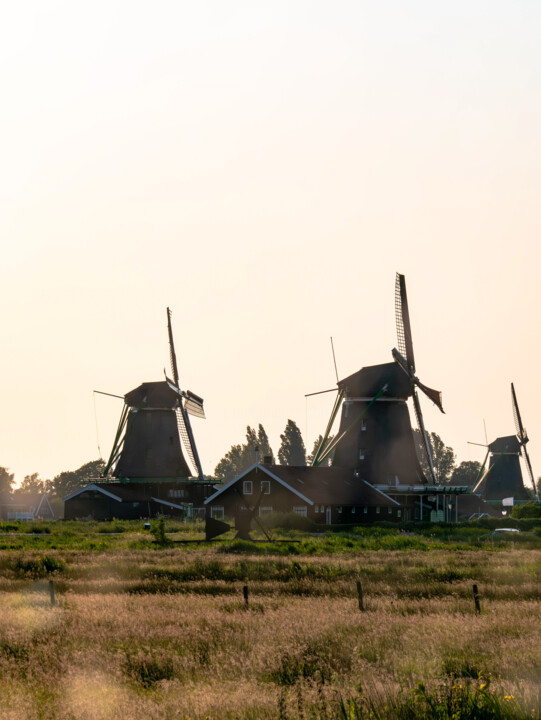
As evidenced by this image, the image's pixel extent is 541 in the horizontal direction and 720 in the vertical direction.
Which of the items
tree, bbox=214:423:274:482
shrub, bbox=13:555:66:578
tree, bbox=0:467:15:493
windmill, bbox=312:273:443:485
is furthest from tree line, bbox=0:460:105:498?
shrub, bbox=13:555:66:578

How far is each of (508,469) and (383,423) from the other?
126 feet

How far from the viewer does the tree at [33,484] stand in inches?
7589

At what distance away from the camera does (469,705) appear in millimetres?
10008

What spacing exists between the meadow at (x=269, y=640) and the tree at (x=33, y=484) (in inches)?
6574

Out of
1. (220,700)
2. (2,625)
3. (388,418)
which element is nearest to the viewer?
(220,700)

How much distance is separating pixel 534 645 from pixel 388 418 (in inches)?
2222

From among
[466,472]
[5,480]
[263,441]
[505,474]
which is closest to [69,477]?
[5,480]

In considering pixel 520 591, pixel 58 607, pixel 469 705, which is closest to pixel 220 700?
pixel 469 705

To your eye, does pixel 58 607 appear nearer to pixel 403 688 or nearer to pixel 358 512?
pixel 403 688

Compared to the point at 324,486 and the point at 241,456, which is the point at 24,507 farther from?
the point at 324,486

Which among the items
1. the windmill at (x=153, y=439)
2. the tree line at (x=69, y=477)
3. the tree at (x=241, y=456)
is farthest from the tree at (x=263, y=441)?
the windmill at (x=153, y=439)

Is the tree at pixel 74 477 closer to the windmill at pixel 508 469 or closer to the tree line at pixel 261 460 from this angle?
the tree line at pixel 261 460

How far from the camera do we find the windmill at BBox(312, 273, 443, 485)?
70.6 m

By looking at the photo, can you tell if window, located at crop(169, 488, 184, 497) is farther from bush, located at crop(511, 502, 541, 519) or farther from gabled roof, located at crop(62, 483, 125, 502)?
bush, located at crop(511, 502, 541, 519)
